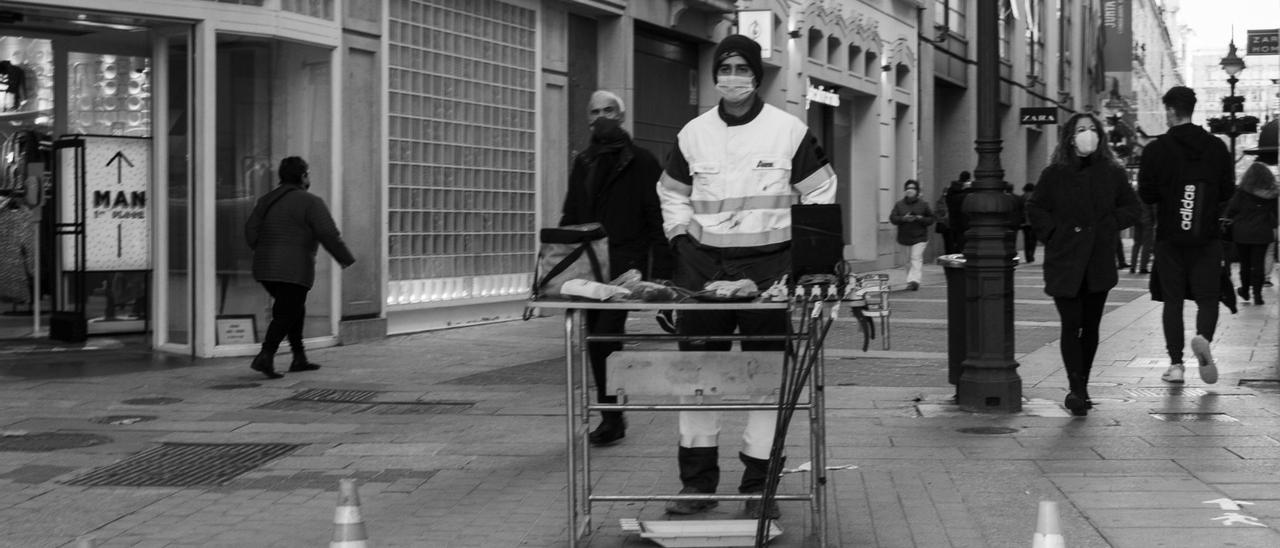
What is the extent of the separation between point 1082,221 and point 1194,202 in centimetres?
142

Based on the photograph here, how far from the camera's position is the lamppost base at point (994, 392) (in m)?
9.55

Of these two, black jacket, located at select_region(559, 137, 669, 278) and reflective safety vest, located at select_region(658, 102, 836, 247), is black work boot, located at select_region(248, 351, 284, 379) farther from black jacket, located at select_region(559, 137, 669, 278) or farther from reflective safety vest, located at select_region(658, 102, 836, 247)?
reflective safety vest, located at select_region(658, 102, 836, 247)

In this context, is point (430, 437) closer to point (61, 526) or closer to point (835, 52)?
point (61, 526)

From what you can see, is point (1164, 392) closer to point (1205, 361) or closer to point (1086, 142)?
point (1205, 361)

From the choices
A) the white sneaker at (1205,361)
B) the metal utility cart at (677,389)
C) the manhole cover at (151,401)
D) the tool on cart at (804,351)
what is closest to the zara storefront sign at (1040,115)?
the white sneaker at (1205,361)

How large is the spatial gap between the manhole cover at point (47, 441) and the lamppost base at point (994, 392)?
4815mm

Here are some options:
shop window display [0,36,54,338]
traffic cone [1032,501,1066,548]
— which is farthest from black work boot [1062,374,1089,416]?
shop window display [0,36,54,338]

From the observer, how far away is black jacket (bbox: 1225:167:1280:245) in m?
19.6

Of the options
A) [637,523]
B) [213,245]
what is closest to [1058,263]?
[637,523]

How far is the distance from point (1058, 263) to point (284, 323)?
5639mm

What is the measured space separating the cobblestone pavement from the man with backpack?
1.93 feet

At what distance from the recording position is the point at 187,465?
8062 millimetres

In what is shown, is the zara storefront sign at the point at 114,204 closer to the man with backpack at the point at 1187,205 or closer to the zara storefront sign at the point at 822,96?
the man with backpack at the point at 1187,205

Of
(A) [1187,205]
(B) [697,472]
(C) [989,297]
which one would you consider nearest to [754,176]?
(B) [697,472]
